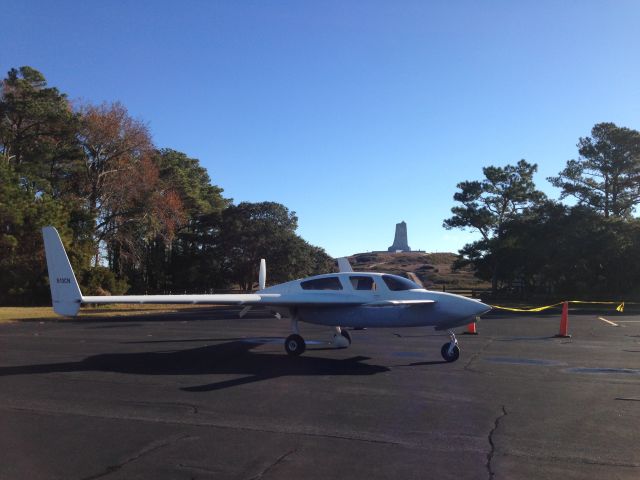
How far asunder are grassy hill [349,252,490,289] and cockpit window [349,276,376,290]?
48.5m

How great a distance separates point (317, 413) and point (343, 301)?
5.63 meters

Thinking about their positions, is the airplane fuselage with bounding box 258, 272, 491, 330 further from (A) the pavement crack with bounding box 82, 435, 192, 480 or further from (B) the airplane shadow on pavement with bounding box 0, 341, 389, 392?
(A) the pavement crack with bounding box 82, 435, 192, 480

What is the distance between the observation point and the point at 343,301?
13.2 meters

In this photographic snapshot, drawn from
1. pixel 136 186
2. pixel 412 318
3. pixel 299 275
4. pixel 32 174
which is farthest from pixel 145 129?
pixel 412 318

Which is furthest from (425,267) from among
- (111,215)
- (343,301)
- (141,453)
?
(141,453)

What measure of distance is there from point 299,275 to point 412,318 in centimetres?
3768

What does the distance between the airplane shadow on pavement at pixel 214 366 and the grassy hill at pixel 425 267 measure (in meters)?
49.4

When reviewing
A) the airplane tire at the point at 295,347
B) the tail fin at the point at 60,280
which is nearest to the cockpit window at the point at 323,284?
the airplane tire at the point at 295,347

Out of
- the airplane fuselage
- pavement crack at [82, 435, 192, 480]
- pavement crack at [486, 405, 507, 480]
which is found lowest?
pavement crack at [82, 435, 192, 480]

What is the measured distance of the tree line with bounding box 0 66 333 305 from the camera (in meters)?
Answer: 37.9

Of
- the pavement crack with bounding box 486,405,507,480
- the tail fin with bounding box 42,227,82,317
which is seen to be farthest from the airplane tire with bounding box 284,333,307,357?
the pavement crack with bounding box 486,405,507,480

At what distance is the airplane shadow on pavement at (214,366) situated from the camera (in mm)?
10812

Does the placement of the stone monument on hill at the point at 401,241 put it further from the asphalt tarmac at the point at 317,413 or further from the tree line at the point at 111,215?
the asphalt tarmac at the point at 317,413

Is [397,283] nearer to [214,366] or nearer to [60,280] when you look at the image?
[214,366]
